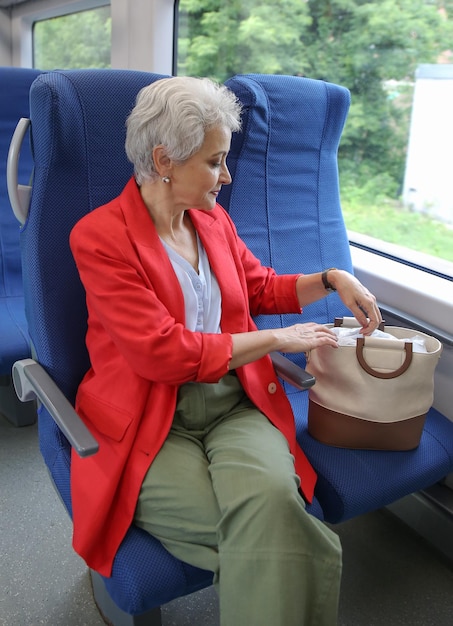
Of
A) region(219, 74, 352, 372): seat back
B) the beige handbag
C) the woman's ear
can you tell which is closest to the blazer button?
the beige handbag

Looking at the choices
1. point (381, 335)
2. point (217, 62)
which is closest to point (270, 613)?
point (381, 335)

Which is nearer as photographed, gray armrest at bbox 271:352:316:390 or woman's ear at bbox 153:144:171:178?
woman's ear at bbox 153:144:171:178

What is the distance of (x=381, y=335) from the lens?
177cm

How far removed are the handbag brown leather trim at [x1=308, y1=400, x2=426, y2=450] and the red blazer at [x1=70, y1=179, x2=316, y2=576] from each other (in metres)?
0.13

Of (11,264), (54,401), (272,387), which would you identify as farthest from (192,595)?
(11,264)

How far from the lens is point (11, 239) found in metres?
2.64

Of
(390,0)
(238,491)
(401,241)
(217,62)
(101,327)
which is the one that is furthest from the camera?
(217,62)

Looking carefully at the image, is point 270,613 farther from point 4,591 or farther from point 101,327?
point 4,591

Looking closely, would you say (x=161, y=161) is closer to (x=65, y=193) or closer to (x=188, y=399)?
(x=65, y=193)

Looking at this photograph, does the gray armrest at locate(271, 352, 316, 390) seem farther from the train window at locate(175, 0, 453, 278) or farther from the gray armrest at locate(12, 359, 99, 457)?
the train window at locate(175, 0, 453, 278)

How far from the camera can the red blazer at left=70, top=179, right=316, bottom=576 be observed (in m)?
1.38

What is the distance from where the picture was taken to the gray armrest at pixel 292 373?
160 centimetres

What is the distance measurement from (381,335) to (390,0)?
4.38 ft

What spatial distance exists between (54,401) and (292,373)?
59 centimetres
